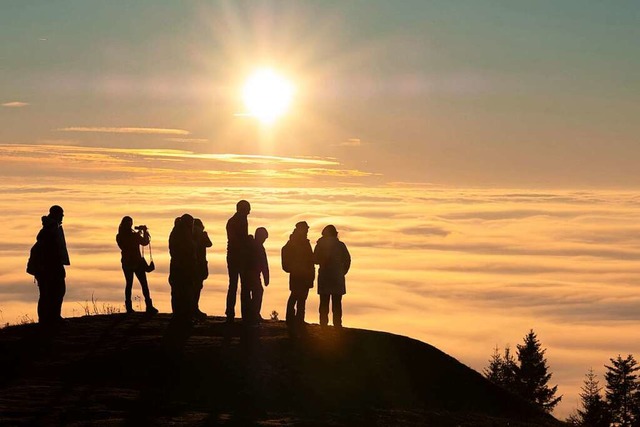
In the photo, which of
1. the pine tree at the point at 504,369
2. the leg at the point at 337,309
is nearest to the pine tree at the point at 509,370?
the pine tree at the point at 504,369

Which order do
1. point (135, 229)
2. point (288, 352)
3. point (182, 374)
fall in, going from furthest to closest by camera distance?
1. point (135, 229)
2. point (288, 352)
3. point (182, 374)

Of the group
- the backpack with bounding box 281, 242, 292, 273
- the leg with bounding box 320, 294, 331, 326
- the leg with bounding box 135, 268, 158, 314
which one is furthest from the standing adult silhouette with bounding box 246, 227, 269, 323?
the leg with bounding box 135, 268, 158, 314

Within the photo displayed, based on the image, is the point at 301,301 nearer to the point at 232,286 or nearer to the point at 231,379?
the point at 232,286

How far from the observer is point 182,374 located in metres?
16.7

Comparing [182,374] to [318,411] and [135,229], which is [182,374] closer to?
[318,411]

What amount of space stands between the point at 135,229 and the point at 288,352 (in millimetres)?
5292

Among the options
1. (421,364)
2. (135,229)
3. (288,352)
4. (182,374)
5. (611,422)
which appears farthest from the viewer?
(611,422)

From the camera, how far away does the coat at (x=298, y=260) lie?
20.6 m

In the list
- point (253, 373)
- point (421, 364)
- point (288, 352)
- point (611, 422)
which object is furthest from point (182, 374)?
point (611, 422)

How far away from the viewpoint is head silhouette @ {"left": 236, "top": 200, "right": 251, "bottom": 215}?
19.9m

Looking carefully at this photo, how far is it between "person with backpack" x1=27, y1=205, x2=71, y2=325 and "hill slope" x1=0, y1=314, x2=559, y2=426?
0.86 metres

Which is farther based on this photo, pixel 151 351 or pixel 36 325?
pixel 36 325

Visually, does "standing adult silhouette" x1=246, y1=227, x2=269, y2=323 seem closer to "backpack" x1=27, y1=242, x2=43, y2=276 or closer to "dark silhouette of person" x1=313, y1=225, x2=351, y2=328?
"dark silhouette of person" x1=313, y1=225, x2=351, y2=328

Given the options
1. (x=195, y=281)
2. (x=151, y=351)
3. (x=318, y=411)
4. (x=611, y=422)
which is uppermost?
(x=611, y=422)
